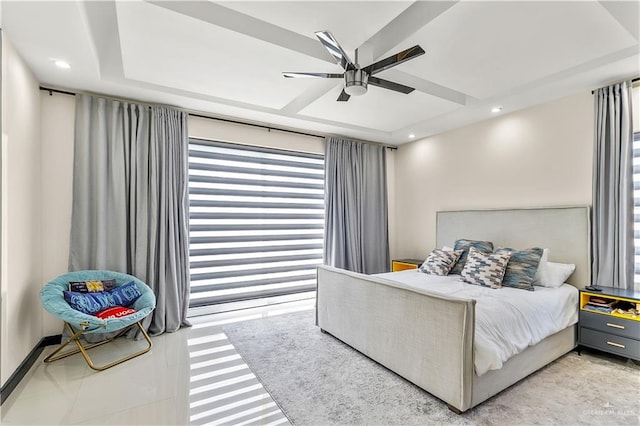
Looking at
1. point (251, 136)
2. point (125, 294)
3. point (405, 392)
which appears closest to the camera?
point (405, 392)

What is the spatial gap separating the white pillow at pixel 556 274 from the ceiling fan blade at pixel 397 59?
2640 millimetres

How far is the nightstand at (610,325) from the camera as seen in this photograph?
2.64 metres

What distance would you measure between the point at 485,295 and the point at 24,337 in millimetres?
4031

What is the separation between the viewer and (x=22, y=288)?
266cm

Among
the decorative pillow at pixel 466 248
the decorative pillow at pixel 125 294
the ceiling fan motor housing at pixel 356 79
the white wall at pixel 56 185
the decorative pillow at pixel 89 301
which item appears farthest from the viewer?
the decorative pillow at pixel 466 248

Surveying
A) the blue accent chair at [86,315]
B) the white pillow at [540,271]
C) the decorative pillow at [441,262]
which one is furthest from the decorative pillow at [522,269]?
the blue accent chair at [86,315]

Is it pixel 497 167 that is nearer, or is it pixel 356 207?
pixel 497 167

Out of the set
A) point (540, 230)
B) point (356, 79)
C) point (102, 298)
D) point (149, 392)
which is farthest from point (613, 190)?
point (102, 298)

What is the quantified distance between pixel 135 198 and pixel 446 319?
3.30 meters

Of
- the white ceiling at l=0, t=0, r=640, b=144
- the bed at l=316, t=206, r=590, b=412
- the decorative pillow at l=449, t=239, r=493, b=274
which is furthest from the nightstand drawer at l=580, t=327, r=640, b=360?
the white ceiling at l=0, t=0, r=640, b=144

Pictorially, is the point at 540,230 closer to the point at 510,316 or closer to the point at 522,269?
the point at 522,269

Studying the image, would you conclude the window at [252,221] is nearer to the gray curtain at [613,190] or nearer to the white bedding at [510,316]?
the white bedding at [510,316]

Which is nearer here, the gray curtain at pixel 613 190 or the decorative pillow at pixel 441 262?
the gray curtain at pixel 613 190

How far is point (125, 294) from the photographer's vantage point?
3.07m
